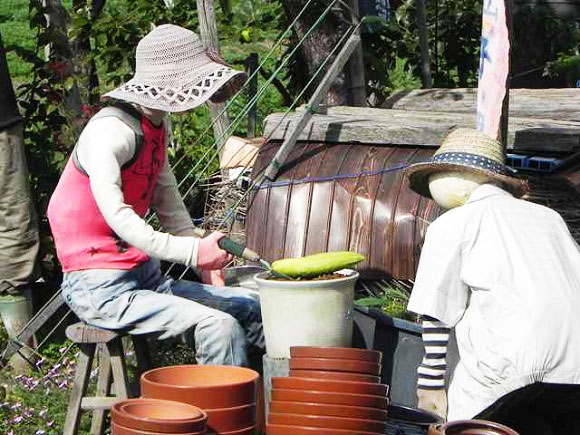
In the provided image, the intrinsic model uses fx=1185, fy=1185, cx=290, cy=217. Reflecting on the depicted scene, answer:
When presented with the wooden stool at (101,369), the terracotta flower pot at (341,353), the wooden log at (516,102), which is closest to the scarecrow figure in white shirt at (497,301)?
the terracotta flower pot at (341,353)

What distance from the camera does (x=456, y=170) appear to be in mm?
4117

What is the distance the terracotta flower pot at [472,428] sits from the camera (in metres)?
3.49

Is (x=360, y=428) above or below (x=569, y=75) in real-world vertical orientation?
below

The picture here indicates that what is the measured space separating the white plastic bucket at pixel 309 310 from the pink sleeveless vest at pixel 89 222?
0.59m

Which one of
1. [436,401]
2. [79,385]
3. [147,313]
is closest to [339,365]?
[436,401]

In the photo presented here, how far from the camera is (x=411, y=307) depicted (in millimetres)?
3957

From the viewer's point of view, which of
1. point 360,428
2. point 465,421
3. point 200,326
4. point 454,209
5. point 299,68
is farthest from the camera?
point 299,68

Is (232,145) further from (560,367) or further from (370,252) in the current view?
(560,367)

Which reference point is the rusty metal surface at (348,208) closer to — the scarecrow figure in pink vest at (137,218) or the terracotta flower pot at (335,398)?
the scarecrow figure in pink vest at (137,218)

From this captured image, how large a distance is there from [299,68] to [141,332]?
3.98 metres

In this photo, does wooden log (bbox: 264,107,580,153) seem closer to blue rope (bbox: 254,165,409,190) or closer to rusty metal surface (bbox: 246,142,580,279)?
rusty metal surface (bbox: 246,142,580,279)

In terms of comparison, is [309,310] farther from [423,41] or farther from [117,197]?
[423,41]

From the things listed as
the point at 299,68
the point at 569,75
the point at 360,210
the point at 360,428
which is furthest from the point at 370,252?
the point at 569,75

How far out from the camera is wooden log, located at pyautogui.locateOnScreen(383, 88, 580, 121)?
6.11 metres
